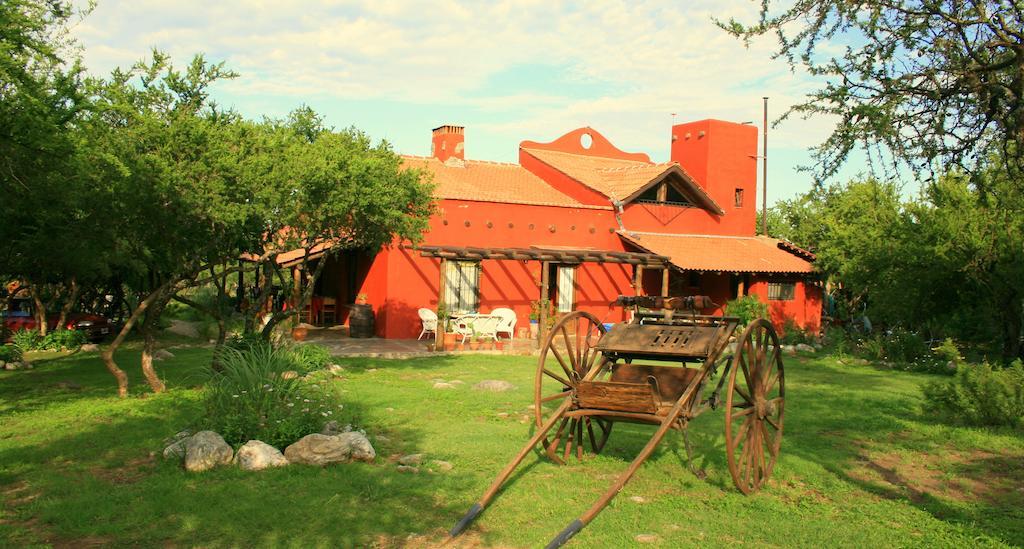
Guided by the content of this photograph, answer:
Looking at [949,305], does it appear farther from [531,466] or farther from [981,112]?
[531,466]

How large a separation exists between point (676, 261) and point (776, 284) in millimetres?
4208

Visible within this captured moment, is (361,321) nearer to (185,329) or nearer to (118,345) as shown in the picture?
(185,329)

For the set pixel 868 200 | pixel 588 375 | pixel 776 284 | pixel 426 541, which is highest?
pixel 868 200

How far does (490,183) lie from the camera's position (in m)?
25.1

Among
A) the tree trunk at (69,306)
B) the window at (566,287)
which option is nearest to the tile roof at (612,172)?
the window at (566,287)

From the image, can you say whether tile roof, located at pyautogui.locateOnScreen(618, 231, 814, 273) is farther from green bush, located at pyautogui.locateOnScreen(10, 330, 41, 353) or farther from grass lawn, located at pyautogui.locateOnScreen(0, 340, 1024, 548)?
green bush, located at pyautogui.locateOnScreen(10, 330, 41, 353)

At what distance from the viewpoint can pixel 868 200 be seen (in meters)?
27.4

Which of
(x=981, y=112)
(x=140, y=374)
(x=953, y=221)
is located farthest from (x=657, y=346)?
(x=953, y=221)

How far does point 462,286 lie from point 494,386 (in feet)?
31.0

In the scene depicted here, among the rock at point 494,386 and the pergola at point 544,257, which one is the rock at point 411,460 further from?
the pergola at point 544,257

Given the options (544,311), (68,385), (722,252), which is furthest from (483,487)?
(722,252)

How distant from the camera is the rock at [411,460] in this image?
7.97 m

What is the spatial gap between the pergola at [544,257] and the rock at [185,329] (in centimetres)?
749

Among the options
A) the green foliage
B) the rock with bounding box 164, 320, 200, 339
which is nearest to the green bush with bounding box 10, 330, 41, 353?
the rock with bounding box 164, 320, 200, 339
